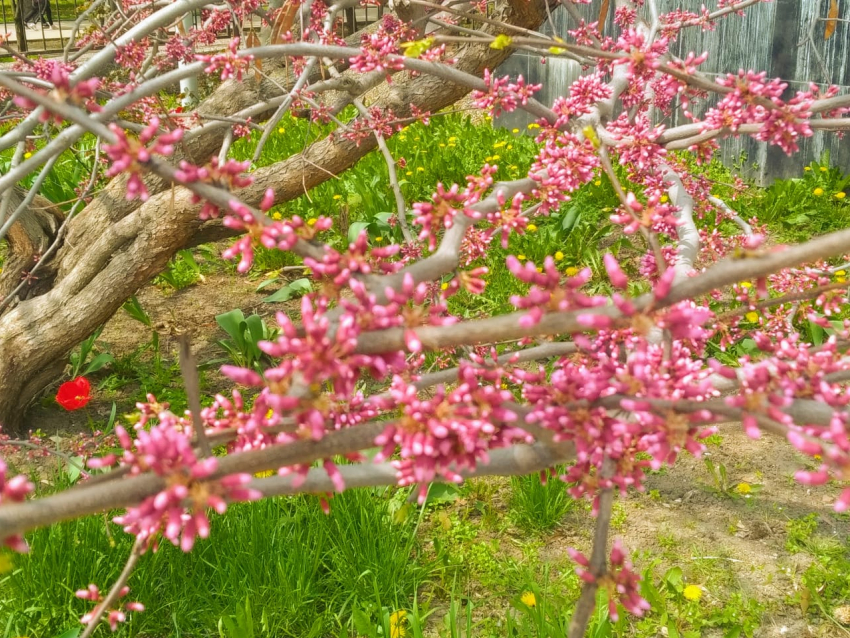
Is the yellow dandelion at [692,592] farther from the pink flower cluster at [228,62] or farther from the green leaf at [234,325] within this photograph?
the green leaf at [234,325]

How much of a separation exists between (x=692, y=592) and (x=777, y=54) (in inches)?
206

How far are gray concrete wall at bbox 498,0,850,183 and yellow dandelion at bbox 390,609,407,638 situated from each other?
197 inches

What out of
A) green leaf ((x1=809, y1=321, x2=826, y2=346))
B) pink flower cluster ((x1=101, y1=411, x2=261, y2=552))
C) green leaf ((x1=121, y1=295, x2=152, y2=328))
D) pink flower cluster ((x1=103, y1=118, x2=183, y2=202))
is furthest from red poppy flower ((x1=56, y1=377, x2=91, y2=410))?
green leaf ((x1=809, y1=321, x2=826, y2=346))

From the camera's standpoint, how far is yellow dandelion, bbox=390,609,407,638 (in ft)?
8.20

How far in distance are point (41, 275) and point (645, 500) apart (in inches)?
128

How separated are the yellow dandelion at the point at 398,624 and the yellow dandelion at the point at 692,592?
969 mm

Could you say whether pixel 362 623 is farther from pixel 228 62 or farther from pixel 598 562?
pixel 228 62

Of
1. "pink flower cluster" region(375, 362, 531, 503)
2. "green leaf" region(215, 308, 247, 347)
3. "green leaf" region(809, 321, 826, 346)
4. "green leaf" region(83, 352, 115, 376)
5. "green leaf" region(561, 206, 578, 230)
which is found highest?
"pink flower cluster" region(375, 362, 531, 503)

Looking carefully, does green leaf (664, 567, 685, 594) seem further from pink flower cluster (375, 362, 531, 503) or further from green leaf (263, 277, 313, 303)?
green leaf (263, 277, 313, 303)

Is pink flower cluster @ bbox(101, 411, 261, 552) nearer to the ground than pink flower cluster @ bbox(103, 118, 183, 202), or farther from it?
nearer to the ground

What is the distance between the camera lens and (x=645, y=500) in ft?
10.9

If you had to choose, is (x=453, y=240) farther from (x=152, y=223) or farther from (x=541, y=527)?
(x=152, y=223)

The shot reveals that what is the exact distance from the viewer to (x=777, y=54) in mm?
6375

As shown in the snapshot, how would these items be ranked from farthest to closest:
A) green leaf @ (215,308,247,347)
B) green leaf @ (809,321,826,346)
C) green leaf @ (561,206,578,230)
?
green leaf @ (561,206,578,230) → green leaf @ (215,308,247,347) → green leaf @ (809,321,826,346)
